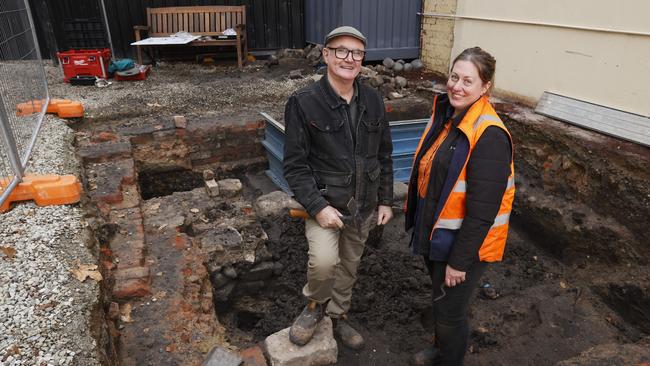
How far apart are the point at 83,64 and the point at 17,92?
153 inches

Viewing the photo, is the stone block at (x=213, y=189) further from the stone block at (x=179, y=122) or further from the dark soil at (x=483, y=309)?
the stone block at (x=179, y=122)

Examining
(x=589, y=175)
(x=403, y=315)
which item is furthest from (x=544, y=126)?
(x=403, y=315)

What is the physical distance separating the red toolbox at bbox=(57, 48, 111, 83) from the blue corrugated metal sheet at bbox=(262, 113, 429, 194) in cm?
402

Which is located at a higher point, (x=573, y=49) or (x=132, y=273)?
(x=573, y=49)

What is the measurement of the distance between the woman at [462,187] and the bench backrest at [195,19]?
26.0 ft

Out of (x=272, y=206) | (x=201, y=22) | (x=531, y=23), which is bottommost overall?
(x=272, y=206)

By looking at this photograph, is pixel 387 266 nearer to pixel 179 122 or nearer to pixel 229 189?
pixel 229 189

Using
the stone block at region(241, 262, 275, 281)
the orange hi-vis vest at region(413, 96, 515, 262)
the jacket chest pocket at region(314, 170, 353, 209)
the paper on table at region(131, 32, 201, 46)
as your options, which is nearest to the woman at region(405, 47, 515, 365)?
the orange hi-vis vest at region(413, 96, 515, 262)

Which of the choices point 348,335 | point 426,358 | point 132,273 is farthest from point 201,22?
point 426,358

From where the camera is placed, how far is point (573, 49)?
219 inches

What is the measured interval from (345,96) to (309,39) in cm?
797

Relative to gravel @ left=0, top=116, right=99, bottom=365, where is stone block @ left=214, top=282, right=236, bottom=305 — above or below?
below

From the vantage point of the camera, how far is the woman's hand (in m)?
2.26

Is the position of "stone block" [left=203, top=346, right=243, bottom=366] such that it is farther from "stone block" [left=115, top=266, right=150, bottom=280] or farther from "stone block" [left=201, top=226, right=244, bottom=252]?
"stone block" [left=201, top=226, right=244, bottom=252]
